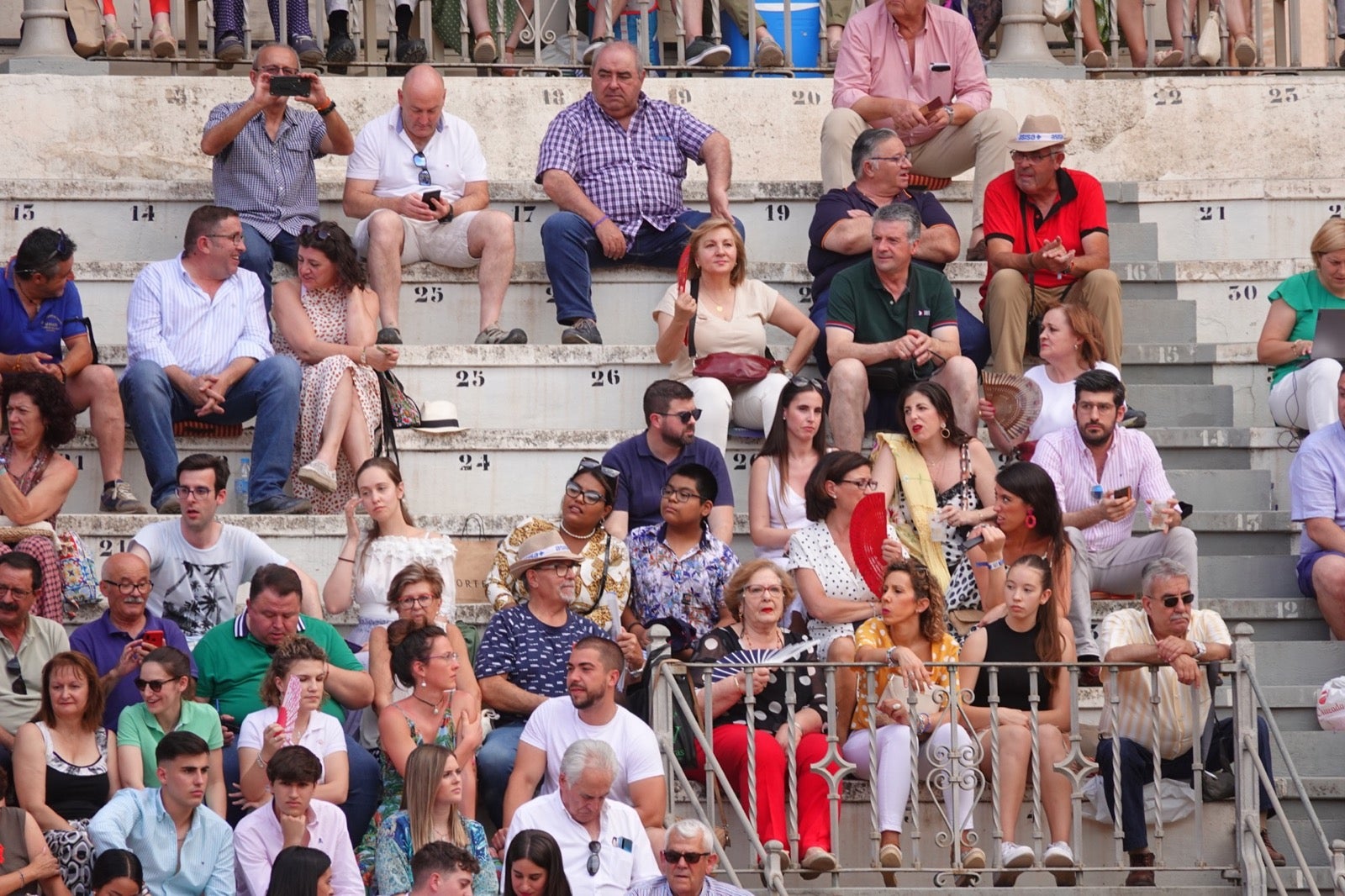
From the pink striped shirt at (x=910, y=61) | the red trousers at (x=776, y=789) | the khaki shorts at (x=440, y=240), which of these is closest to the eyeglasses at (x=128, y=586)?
the red trousers at (x=776, y=789)

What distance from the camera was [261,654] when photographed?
9.80 m

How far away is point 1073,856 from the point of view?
929 centimetres

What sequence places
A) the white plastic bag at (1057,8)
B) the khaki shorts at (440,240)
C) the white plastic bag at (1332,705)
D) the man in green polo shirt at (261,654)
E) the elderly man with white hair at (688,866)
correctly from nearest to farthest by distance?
the elderly man with white hair at (688,866) < the man in green polo shirt at (261,654) < the white plastic bag at (1332,705) < the khaki shorts at (440,240) < the white plastic bag at (1057,8)

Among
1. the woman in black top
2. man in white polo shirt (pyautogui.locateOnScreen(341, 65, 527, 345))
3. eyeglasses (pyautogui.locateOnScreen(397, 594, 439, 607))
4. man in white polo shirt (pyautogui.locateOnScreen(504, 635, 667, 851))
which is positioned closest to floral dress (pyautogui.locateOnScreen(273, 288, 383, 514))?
man in white polo shirt (pyautogui.locateOnScreen(341, 65, 527, 345))

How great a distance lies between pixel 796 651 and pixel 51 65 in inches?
241

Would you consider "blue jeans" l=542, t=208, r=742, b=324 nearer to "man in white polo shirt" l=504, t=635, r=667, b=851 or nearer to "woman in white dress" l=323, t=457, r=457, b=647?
"woman in white dress" l=323, t=457, r=457, b=647

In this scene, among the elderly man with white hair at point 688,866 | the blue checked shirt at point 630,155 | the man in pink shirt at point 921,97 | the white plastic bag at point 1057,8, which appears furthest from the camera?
the white plastic bag at point 1057,8

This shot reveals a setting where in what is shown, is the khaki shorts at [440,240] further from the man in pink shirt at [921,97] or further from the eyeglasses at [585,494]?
the eyeglasses at [585,494]

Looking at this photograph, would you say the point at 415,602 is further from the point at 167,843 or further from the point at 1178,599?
the point at 1178,599

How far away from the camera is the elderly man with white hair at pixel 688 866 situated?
8680 millimetres

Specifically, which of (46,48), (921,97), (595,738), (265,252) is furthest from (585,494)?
(46,48)

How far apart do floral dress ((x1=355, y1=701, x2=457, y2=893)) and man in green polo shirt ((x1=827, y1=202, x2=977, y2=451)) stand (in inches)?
96.8

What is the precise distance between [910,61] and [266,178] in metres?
3.08

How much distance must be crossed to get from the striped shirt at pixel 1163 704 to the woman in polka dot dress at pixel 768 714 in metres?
1.04
